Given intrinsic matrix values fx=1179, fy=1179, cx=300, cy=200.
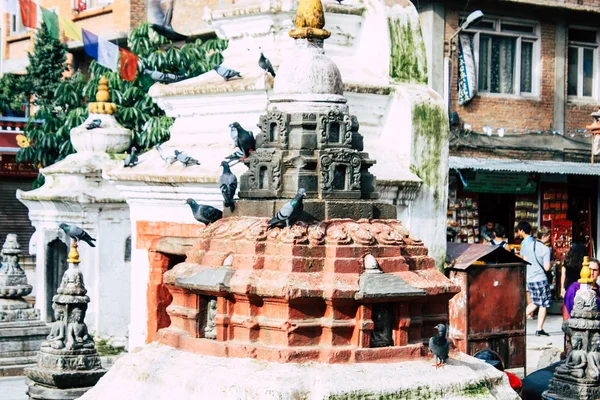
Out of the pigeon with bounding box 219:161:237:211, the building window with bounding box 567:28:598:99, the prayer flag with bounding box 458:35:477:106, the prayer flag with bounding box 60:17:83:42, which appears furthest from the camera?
the building window with bounding box 567:28:598:99

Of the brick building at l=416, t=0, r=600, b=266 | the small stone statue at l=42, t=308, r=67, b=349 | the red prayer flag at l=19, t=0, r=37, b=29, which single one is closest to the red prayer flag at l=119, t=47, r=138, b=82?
the red prayer flag at l=19, t=0, r=37, b=29

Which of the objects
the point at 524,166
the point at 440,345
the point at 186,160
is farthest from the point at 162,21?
the point at 524,166

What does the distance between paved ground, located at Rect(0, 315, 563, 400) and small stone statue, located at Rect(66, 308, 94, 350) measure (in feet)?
4.24

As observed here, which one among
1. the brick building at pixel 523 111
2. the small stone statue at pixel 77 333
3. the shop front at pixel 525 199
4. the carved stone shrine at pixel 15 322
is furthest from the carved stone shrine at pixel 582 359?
the brick building at pixel 523 111

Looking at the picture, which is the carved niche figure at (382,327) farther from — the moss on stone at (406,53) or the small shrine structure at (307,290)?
the moss on stone at (406,53)

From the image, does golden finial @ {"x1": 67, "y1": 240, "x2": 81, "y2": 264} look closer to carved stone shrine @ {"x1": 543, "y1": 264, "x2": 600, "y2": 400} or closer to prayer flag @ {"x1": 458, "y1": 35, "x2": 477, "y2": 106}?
carved stone shrine @ {"x1": 543, "y1": 264, "x2": 600, "y2": 400}

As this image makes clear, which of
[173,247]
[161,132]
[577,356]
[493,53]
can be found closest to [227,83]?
[173,247]

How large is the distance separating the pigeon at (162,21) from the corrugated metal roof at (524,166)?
7.43 meters

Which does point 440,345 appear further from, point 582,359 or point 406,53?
point 406,53

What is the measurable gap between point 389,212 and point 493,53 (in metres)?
15.7

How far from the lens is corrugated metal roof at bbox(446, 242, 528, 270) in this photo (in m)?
11.0

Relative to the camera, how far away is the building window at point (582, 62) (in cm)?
2359

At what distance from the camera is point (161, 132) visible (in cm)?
1855

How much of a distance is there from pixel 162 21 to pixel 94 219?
2472 millimetres
